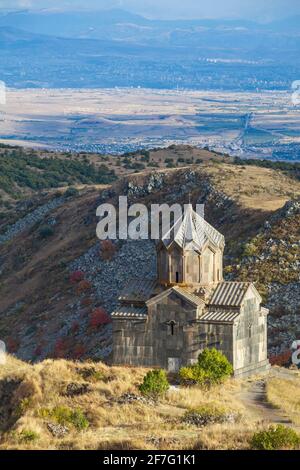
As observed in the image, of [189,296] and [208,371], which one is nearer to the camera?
[208,371]

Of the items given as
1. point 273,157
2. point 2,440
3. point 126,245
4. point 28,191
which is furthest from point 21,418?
point 273,157

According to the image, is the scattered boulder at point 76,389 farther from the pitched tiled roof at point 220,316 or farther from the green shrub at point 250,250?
the green shrub at point 250,250

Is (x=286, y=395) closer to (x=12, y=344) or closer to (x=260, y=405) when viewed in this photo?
(x=260, y=405)

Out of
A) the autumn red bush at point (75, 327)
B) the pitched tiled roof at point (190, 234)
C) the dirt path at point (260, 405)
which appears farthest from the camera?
the autumn red bush at point (75, 327)

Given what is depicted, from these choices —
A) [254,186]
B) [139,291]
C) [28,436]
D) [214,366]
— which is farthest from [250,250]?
[28,436]

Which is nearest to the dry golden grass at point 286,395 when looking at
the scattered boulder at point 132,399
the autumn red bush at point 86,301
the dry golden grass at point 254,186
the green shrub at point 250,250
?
the scattered boulder at point 132,399
